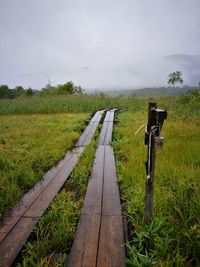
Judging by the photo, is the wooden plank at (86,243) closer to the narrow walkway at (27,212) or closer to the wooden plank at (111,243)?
the wooden plank at (111,243)

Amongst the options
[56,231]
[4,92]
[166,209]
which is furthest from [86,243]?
[4,92]

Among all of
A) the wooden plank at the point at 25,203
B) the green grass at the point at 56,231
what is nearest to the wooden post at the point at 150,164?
the green grass at the point at 56,231

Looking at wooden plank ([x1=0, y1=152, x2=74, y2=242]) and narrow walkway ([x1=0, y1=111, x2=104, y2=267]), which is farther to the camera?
wooden plank ([x1=0, y1=152, x2=74, y2=242])

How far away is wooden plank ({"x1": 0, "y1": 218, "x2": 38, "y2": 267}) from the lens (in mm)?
2113

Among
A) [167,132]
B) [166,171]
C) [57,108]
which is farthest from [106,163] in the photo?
[57,108]

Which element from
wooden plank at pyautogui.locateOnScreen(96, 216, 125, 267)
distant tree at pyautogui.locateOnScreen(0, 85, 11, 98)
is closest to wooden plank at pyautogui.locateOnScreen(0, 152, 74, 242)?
wooden plank at pyautogui.locateOnScreen(96, 216, 125, 267)

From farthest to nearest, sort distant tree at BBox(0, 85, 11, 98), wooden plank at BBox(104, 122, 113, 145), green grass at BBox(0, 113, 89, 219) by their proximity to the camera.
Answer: distant tree at BBox(0, 85, 11, 98)
wooden plank at BBox(104, 122, 113, 145)
green grass at BBox(0, 113, 89, 219)

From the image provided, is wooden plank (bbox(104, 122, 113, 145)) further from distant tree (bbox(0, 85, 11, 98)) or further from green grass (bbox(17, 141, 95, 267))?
distant tree (bbox(0, 85, 11, 98))

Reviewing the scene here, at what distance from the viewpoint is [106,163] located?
15.2 ft

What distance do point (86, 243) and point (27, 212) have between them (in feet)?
3.23

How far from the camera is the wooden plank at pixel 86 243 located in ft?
6.77

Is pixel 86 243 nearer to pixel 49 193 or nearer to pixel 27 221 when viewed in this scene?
pixel 27 221

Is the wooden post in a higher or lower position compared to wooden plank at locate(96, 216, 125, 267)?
higher

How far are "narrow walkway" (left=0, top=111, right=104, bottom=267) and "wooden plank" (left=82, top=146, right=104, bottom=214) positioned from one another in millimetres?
467
